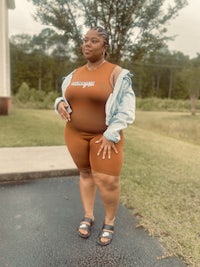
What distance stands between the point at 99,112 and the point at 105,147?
28cm

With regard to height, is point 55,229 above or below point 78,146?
below

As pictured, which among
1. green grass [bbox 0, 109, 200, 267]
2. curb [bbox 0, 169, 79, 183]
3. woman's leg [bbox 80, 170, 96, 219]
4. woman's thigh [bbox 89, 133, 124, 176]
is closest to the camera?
Result: woman's thigh [bbox 89, 133, 124, 176]

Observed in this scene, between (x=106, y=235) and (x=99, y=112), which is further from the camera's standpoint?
(x=106, y=235)

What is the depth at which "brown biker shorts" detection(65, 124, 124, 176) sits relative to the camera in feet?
7.85

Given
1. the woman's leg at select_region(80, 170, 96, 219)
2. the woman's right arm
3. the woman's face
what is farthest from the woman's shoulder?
the woman's leg at select_region(80, 170, 96, 219)

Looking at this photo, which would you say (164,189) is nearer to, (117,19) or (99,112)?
(99,112)

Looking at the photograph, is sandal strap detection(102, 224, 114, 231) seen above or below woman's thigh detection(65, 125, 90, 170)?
below

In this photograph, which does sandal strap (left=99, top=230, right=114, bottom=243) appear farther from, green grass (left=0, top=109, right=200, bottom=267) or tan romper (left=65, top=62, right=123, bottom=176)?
tan romper (left=65, top=62, right=123, bottom=176)

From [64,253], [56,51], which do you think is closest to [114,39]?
[64,253]

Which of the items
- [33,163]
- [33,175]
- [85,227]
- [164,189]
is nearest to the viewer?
[85,227]

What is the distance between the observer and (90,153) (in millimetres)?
2479

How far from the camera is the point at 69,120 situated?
2500 millimetres

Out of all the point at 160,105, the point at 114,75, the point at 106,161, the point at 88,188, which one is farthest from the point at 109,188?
the point at 160,105

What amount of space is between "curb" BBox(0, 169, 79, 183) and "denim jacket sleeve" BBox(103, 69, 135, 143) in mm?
2105
